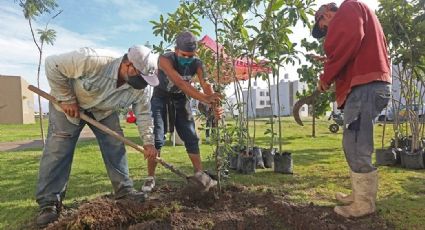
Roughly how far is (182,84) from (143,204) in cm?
117

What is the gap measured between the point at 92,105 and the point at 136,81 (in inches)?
20.7

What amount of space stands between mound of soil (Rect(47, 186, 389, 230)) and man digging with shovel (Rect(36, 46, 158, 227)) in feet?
1.05

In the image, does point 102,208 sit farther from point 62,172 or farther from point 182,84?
point 182,84

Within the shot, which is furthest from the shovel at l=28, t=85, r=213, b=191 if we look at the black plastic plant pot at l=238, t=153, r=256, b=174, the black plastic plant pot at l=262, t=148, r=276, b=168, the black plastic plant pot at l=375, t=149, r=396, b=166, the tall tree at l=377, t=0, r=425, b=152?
the tall tree at l=377, t=0, r=425, b=152

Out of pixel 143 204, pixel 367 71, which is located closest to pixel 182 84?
pixel 143 204

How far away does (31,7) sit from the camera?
7.00m

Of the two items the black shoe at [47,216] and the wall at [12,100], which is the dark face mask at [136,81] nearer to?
the black shoe at [47,216]

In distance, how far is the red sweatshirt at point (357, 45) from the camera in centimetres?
266

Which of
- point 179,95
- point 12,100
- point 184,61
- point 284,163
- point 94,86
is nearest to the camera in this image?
point 94,86

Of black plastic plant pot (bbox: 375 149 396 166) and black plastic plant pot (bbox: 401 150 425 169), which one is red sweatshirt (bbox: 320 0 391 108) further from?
black plastic plant pot (bbox: 375 149 396 166)

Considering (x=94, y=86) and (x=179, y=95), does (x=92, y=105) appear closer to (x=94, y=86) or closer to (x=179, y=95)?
(x=94, y=86)

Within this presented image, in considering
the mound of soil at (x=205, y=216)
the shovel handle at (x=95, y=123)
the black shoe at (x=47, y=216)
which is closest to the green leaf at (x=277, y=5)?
the mound of soil at (x=205, y=216)

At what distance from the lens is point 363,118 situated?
2.74 m

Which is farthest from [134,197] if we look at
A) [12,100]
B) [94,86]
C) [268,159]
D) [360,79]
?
[12,100]
